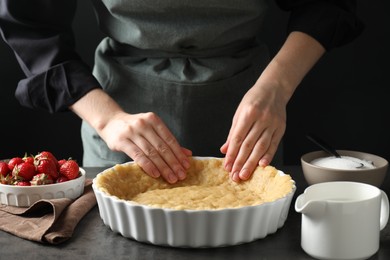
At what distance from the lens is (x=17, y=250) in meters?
1.22

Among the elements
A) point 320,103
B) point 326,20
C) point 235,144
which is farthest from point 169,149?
point 320,103

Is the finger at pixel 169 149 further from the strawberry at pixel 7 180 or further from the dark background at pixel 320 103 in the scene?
the dark background at pixel 320 103

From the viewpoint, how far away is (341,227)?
112 cm

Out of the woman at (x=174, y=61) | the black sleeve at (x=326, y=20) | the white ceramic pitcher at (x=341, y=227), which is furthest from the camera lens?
the black sleeve at (x=326, y=20)

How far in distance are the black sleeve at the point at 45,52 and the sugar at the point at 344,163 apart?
0.59m

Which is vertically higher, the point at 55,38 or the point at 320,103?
the point at 55,38

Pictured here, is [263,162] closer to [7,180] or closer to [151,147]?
[151,147]

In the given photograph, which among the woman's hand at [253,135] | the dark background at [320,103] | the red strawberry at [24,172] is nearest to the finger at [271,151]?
the woman's hand at [253,135]

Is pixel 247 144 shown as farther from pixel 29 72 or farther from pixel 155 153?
pixel 29 72

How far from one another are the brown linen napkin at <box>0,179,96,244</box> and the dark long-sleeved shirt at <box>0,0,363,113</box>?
36 centimetres

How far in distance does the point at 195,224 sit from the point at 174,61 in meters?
0.71

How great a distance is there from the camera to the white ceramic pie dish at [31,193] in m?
1.44

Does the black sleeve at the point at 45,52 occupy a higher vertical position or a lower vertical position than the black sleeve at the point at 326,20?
lower

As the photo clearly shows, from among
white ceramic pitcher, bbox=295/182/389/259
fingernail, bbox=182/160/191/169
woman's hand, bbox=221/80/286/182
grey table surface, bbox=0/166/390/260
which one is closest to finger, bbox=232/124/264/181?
woman's hand, bbox=221/80/286/182
